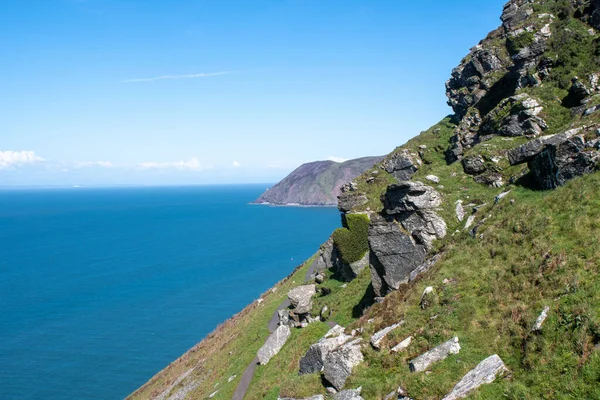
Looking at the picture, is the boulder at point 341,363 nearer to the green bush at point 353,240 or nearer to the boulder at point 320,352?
the boulder at point 320,352

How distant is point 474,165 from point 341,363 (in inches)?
924

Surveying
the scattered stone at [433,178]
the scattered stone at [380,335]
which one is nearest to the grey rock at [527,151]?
the scattered stone at [433,178]

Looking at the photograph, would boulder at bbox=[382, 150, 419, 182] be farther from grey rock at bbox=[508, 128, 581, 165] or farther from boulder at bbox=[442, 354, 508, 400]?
boulder at bbox=[442, 354, 508, 400]

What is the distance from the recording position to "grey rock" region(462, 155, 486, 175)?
32656 millimetres

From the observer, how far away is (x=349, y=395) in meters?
14.7

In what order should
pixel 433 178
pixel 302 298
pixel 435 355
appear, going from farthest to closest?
pixel 302 298 < pixel 433 178 < pixel 435 355

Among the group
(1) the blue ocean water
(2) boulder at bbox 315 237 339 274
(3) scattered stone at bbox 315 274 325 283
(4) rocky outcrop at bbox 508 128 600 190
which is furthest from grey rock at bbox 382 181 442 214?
(1) the blue ocean water

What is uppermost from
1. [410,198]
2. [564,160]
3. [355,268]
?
[564,160]

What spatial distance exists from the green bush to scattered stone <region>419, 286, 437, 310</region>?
19.0 meters

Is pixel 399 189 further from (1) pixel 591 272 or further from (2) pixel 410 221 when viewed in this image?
(1) pixel 591 272

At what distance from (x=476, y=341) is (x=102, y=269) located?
119367mm

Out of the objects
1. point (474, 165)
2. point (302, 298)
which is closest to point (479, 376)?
point (474, 165)

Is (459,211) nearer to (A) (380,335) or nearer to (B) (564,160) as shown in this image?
(B) (564,160)

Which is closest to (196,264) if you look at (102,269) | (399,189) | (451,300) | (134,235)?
(102,269)
